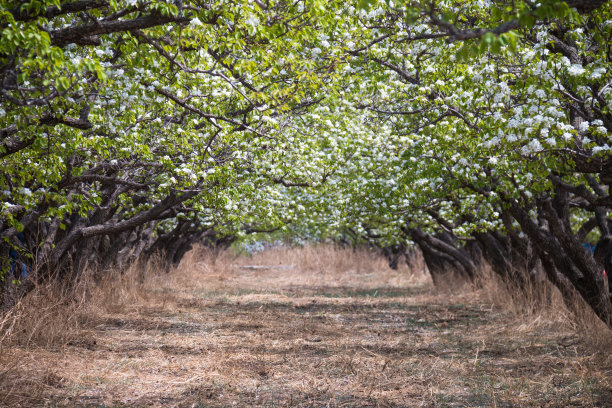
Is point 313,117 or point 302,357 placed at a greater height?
point 313,117

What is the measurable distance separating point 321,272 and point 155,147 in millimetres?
24549

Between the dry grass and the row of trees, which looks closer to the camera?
the row of trees

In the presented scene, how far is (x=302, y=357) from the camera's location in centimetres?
945

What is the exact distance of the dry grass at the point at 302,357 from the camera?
22.9 ft

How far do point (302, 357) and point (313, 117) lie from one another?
572 centimetres

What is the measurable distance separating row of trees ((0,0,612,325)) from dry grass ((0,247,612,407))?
138cm

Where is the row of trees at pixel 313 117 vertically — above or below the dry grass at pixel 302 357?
above

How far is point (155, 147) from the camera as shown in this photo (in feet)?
33.1

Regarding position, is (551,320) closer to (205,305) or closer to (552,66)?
(552,66)

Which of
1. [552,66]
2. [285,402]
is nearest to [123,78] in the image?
[285,402]

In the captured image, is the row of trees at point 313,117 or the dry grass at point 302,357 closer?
the row of trees at point 313,117

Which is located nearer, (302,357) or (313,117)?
(302,357)

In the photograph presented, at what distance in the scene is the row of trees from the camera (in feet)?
19.7

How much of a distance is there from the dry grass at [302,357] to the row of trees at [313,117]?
1376 mm
